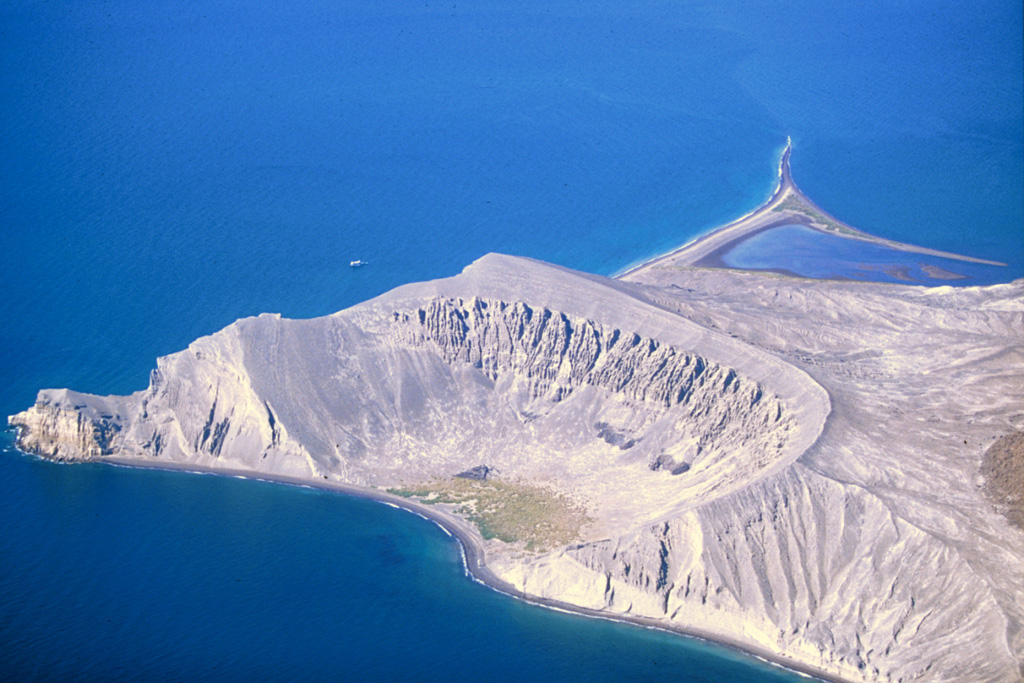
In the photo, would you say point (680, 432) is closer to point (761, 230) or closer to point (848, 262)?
point (848, 262)

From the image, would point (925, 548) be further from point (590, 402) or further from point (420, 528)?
point (420, 528)

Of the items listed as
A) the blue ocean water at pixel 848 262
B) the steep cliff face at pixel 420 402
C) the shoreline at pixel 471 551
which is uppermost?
the blue ocean water at pixel 848 262

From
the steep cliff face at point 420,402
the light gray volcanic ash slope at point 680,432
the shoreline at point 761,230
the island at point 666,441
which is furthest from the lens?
the shoreline at point 761,230

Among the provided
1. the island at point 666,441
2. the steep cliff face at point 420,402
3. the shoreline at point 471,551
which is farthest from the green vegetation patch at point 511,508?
the steep cliff face at point 420,402

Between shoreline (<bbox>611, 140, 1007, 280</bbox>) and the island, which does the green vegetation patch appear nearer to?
the island

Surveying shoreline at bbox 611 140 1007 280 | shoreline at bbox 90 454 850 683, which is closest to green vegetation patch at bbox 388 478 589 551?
shoreline at bbox 90 454 850 683

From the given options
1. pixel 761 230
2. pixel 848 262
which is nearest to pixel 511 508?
pixel 848 262

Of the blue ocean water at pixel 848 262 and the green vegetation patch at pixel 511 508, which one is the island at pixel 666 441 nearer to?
the green vegetation patch at pixel 511 508
